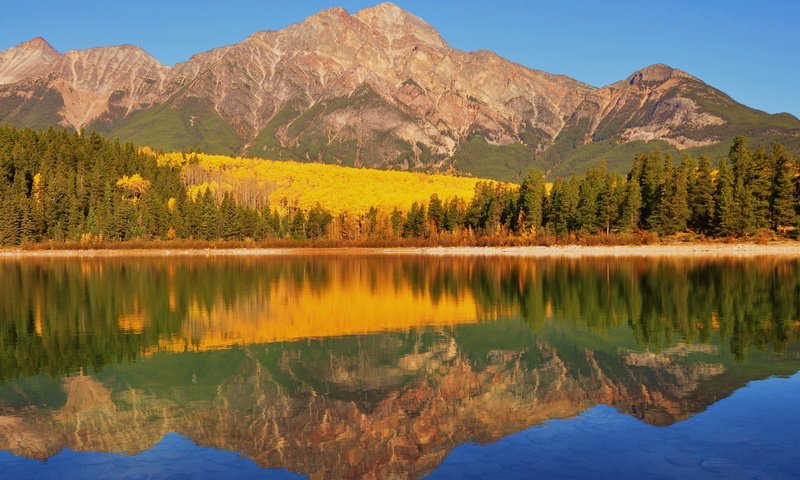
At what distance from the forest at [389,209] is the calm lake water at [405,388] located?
76.7 metres

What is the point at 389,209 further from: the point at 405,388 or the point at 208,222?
the point at 405,388

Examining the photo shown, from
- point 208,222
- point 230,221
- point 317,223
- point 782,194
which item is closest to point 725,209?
point 782,194

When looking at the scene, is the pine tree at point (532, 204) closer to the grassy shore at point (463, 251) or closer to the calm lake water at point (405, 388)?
the grassy shore at point (463, 251)

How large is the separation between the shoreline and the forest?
13.3 ft

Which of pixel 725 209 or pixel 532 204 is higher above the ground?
pixel 532 204

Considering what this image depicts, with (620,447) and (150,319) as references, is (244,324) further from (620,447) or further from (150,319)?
(620,447)

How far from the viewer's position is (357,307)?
4931 centimetres

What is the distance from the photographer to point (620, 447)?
18.3 metres

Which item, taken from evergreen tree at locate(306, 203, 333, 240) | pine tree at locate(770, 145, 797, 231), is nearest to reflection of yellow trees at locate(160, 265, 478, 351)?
pine tree at locate(770, 145, 797, 231)

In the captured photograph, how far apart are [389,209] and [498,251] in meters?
57.6

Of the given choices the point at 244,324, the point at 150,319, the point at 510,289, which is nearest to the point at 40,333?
the point at 150,319

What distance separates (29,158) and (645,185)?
14302cm

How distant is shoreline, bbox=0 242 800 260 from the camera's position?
11223 centimetres

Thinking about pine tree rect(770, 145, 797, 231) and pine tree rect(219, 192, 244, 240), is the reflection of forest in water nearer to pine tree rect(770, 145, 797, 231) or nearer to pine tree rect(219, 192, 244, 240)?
pine tree rect(770, 145, 797, 231)
